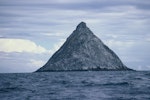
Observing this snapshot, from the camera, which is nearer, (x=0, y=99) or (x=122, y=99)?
(x=122, y=99)

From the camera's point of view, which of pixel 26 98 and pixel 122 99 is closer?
pixel 122 99

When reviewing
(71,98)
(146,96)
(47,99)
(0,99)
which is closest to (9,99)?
(0,99)

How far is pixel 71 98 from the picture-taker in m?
40.9

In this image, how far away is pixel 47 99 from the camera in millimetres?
40375

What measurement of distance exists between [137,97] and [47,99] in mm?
11185

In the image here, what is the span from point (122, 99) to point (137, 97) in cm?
280

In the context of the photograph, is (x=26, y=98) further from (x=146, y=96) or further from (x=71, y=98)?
(x=146, y=96)

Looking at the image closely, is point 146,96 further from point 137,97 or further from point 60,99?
point 60,99

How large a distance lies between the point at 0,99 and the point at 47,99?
6143 millimetres

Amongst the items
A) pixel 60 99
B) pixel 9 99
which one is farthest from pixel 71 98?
pixel 9 99

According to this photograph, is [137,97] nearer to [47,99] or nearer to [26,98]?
[47,99]

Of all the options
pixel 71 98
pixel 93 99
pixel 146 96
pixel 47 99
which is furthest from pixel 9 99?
pixel 146 96

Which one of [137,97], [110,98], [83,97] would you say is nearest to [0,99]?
[83,97]

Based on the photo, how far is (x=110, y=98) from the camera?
4000 cm
